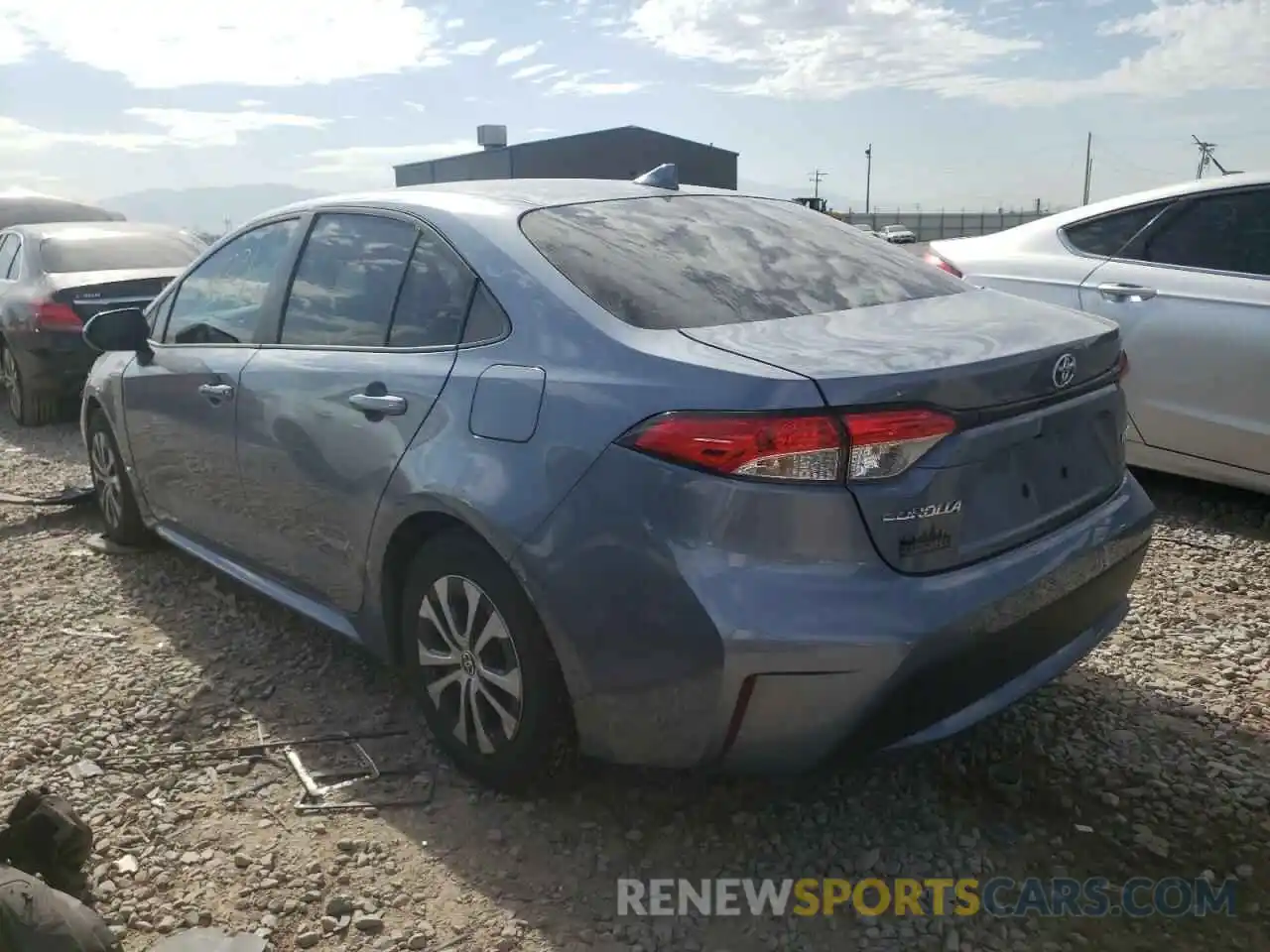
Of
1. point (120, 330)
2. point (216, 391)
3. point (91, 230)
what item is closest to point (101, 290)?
point (91, 230)

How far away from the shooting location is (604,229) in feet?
9.15

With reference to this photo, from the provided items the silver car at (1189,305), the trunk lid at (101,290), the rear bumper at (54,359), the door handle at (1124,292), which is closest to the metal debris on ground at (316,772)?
the silver car at (1189,305)

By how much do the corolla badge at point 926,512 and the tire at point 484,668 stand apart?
2.79 ft

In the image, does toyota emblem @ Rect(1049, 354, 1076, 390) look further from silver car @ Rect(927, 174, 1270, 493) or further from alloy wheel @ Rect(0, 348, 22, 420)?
alloy wheel @ Rect(0, 348, 22, 420)

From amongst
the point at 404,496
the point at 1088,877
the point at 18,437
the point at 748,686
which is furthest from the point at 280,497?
the point at 18,437

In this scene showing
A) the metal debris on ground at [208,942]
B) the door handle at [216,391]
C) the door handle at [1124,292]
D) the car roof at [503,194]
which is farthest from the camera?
the door handle at [1124,292]

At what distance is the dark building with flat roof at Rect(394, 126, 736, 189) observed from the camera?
3966cm

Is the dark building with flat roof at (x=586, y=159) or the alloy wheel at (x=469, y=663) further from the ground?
the dark building with flat roof at (x=586, y=159)

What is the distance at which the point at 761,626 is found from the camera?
2062mm

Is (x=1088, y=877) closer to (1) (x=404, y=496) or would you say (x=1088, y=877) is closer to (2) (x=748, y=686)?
(2) (x=748, y=686)

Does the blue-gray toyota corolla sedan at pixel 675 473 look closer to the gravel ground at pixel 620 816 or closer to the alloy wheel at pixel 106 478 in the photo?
the gravel ground at pixel 620 816

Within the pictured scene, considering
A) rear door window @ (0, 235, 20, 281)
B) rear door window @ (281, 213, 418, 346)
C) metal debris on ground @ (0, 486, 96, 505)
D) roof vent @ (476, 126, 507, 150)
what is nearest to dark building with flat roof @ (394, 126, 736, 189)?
roof vent @ (476, 126, 507, 150)

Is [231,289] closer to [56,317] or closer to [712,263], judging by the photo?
[712,263]

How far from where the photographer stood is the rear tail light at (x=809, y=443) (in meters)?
2.06
